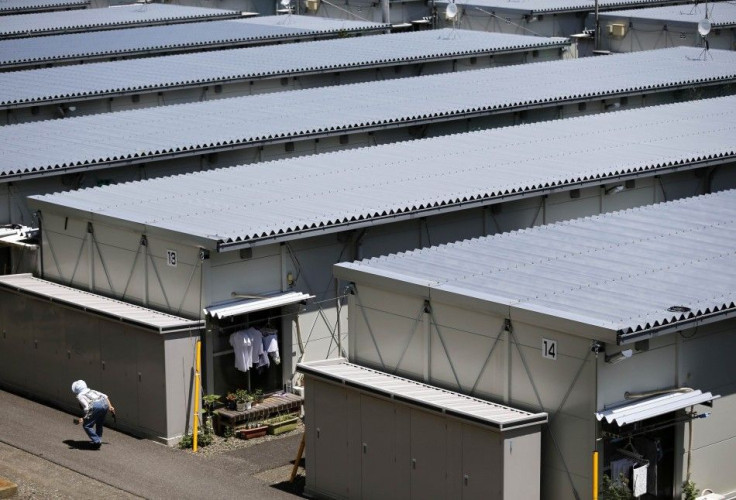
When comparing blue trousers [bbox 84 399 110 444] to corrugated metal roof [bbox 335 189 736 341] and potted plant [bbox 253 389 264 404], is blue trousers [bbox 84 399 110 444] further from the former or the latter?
corrugated metal roof [bbox 335 189 736 341]

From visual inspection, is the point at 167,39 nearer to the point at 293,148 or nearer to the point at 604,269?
the point at 293,148

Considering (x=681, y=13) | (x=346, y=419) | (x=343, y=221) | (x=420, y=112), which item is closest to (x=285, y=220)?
(x=343, y=221)

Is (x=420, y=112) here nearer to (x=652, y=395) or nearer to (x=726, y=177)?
(x=726, y=177)

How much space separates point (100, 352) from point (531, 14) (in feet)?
118

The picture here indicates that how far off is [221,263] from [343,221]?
8.17ft

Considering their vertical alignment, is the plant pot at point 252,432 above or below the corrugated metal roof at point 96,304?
below

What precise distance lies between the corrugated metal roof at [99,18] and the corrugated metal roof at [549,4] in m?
9.64

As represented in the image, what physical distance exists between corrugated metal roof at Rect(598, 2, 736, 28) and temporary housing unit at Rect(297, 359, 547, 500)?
34432 mm

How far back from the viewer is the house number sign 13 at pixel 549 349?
20625 mm

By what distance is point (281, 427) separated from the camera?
85.9 feet

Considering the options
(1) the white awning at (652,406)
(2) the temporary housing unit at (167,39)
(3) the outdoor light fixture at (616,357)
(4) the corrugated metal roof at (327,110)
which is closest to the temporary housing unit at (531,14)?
(2) the temporary housing unit at (167,39)

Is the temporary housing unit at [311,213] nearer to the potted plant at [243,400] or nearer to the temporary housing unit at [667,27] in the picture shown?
the potted plant at [243,400]

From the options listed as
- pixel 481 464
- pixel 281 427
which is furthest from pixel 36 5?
pixel 481 464

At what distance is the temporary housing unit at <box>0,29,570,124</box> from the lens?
41.2 meters
